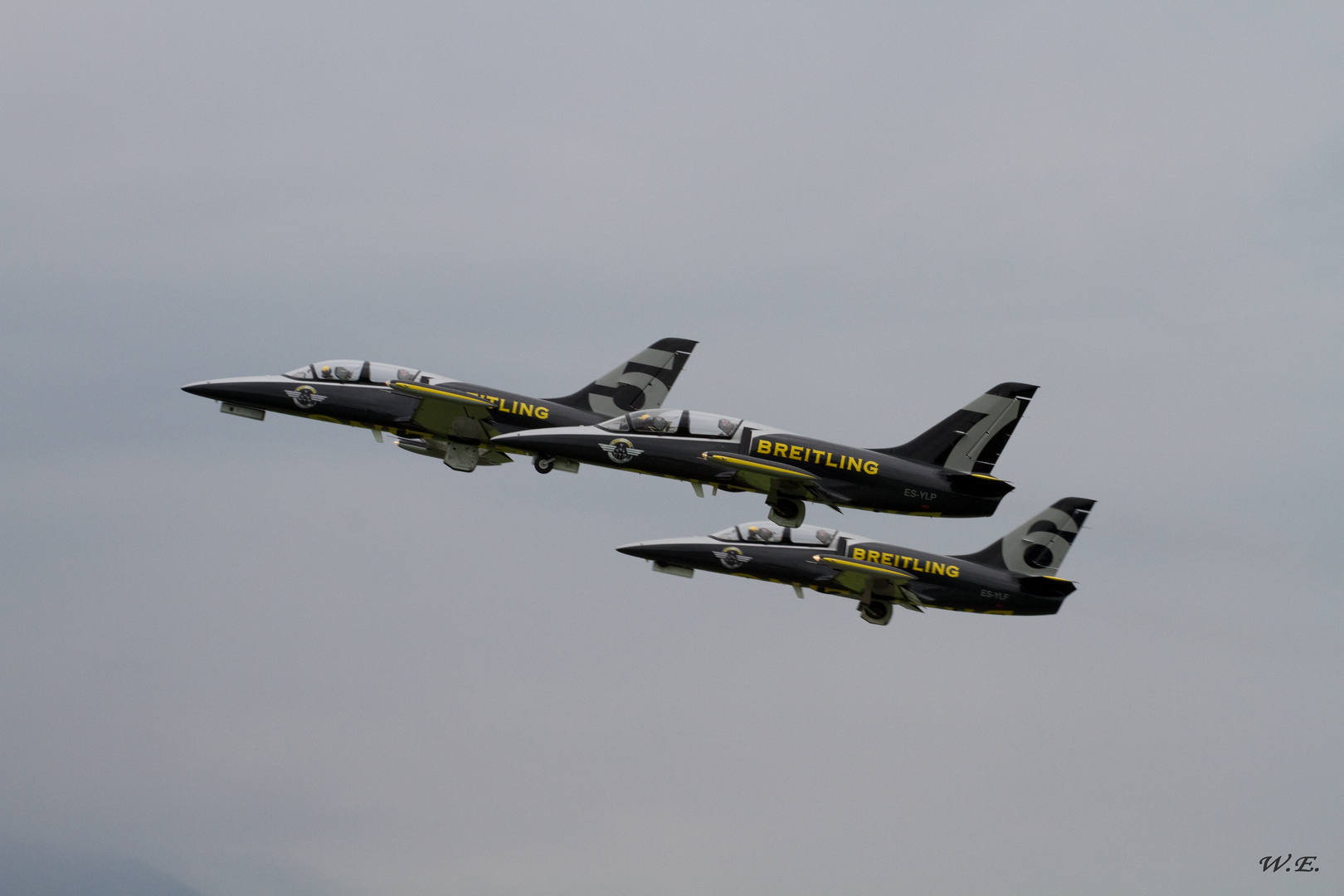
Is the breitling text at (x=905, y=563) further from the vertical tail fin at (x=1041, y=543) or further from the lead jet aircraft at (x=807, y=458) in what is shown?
the lead jet aircraft at (x=807, y=458)

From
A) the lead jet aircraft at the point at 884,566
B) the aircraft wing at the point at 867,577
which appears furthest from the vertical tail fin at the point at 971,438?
the lead jet aircraft at the point at 884,566

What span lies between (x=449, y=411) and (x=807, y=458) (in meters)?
13.9

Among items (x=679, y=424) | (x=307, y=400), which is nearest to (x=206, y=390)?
(x=307, y=400)

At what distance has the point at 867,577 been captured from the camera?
69.2 m

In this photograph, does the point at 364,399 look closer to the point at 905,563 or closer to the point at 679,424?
the point at 679,424

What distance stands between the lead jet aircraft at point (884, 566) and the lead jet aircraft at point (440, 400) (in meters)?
6.43

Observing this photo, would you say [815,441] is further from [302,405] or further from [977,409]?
[302,405]

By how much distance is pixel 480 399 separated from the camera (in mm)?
67438

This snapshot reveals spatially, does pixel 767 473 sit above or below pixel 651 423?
below

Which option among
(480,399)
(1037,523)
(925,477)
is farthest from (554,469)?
(1037,523)

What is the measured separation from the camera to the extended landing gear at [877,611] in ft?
233

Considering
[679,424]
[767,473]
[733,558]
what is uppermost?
[679,424]

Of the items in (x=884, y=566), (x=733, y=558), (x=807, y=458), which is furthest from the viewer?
(x=733, y=558)

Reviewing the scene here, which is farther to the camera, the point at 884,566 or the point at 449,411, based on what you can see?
the point at 884,566
